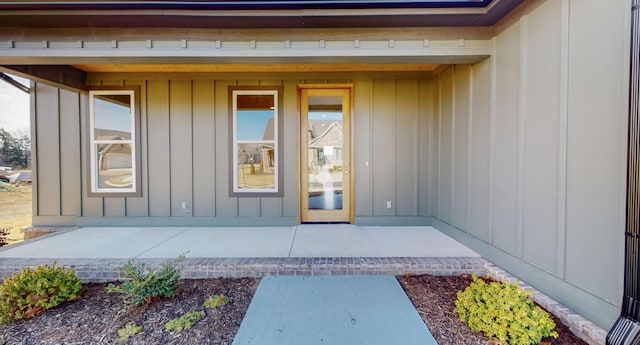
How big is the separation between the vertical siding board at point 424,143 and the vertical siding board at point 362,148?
0.83 metres

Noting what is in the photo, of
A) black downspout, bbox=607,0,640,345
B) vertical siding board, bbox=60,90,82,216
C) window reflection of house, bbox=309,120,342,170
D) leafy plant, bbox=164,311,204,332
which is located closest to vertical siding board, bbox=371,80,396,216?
window reflection of house, bbox=309,120,342,170

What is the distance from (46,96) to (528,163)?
22.7ft

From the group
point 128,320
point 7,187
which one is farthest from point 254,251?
point 7,187

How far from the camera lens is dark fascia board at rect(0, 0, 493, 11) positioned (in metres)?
2.45

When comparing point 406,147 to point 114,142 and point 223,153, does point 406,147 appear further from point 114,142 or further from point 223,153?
point 114,142

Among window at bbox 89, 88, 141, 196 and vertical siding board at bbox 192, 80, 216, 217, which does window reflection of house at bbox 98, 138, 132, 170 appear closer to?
window at bbox 89, 88, 141, 196

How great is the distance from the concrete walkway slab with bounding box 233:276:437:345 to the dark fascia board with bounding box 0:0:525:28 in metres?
2.68

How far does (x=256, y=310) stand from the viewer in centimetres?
220

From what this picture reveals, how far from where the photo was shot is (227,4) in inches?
99.3

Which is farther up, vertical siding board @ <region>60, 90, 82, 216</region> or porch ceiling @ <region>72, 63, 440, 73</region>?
porch ceiling @ <region>72, 63, 440, 73</region>

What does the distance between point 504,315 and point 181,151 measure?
4706mm

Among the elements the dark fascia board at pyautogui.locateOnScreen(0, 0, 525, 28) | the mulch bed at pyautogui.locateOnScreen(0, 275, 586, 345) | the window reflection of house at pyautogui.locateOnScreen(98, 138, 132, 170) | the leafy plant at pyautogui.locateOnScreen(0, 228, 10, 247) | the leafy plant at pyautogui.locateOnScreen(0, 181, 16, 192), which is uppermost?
the dark fascia board at pyautogui.locateOnScreen(0, 0, 525, 28)

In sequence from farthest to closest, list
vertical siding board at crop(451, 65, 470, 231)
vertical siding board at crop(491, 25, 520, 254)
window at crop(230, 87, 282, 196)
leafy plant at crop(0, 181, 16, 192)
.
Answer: leafy plant at crop(0, 181, 16, 192)
window at crop(230, 87, 282, 196)
vertical siding board at crop(451, 65, 470, 231)
vertical siding board at crop(491, 25, 520, 254)

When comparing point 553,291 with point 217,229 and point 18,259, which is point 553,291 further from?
point 18,259
